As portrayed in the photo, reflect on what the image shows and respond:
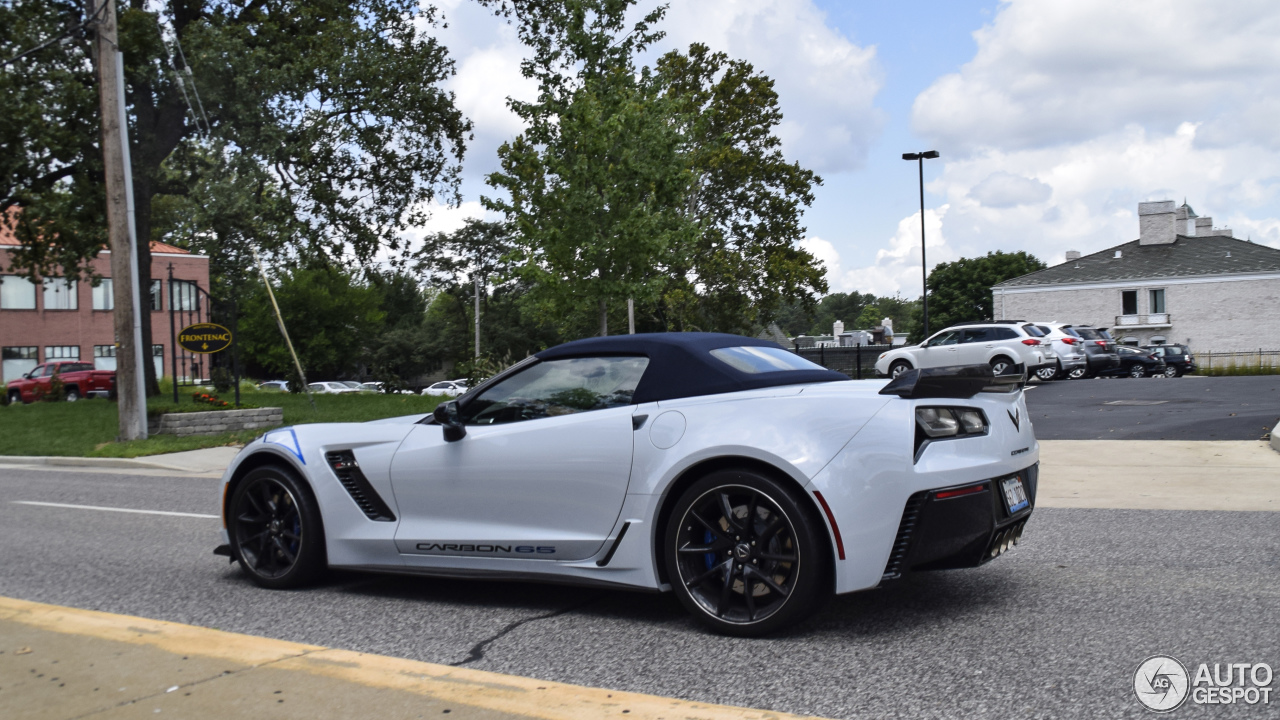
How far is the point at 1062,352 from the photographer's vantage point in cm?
2809

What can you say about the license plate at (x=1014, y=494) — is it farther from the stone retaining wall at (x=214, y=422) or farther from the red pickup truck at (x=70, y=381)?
the red pickup truck at (x=70, y=381)

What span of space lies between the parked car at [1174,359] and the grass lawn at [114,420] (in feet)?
80.1

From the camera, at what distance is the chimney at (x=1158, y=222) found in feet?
189

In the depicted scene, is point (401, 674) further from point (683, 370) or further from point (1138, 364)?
point (1138, 364)

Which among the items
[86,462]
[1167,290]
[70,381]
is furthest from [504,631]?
[1167,290]

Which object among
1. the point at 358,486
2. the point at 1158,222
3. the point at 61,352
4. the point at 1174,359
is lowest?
the point at 1174,359

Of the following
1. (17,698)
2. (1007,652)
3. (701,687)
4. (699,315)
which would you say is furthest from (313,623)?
(699,315)

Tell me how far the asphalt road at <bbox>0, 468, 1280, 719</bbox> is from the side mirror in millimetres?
869

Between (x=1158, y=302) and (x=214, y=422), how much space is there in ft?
171

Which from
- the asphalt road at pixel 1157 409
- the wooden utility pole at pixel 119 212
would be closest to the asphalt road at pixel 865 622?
the asphalt road at pixel 1157 409

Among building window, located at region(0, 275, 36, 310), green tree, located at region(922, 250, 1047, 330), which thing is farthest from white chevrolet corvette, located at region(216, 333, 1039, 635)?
green tree, located at region(922, 250, 1047, 330)

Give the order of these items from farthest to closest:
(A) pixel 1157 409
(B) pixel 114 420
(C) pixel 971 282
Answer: (C) pixel 971 282 → (B) pixel 114 420 → (A) pixel 1157 409

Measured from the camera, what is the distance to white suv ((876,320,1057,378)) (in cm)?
2712

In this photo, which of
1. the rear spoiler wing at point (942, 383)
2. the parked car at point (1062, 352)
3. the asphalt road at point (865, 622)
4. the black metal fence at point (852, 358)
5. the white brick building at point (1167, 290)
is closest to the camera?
the asphalt road at point (865, 622)
